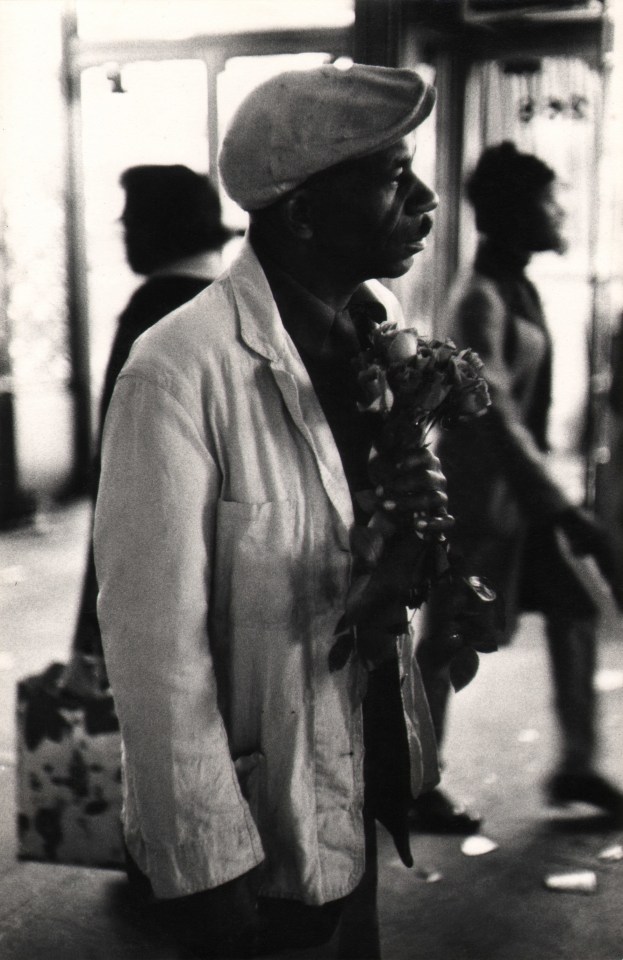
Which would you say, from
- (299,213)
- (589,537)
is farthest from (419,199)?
(589,537)

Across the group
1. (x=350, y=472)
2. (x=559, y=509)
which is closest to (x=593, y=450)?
(x=559, y=509)

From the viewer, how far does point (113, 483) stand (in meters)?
1.43

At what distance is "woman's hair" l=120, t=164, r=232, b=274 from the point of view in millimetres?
2506

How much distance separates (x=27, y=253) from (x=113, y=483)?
112 centimetres

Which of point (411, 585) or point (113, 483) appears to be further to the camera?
point (411, 585)

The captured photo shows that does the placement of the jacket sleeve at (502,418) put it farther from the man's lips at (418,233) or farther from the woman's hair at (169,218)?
the man's lips at (418,233)

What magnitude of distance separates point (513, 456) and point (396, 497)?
120 centimetres

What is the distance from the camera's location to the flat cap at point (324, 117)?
1461 millimetres

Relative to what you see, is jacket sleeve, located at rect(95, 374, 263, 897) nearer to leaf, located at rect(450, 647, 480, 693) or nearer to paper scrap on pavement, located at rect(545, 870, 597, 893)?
leaf, located at rect(450, 647, 480, 693)

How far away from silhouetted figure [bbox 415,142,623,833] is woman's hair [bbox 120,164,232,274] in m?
0.64

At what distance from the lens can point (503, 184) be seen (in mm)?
2584

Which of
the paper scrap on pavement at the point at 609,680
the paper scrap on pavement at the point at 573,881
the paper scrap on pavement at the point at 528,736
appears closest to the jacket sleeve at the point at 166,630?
the paper scrap on pavement at the point at 573,881

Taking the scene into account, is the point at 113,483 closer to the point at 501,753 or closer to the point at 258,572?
the point at 258,572

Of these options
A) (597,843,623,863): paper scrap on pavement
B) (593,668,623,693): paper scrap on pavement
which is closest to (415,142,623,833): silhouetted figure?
(597,843,623,863): paper scrap on pavement
